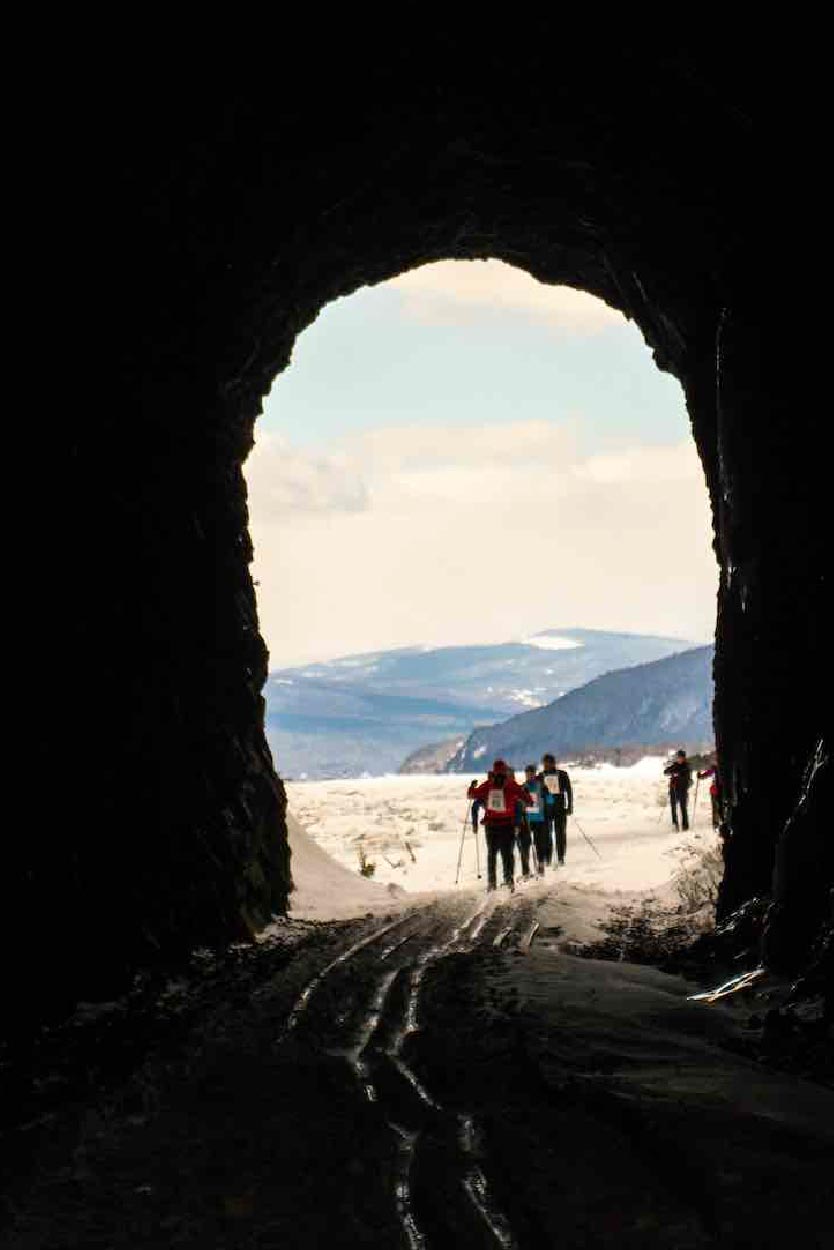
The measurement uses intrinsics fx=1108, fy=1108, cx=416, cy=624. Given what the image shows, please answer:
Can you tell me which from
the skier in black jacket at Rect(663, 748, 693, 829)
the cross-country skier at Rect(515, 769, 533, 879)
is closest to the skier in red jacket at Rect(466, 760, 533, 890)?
the cross-country skier at Rect(515, 769, 533, 879)

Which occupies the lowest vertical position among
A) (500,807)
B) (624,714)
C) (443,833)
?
(443,833)

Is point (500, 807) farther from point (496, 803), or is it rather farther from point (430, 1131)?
point (430, 1131)

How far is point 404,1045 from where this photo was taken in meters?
7.12

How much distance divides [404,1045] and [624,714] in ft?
535

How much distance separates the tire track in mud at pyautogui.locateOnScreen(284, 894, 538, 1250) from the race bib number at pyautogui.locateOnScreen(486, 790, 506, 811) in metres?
3.37

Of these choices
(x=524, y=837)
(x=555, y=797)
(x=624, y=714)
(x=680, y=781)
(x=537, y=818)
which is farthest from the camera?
(x=624, y=714)

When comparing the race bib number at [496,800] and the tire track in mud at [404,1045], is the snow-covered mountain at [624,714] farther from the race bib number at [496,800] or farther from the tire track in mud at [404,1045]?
the tire track in mud at [404,1045]

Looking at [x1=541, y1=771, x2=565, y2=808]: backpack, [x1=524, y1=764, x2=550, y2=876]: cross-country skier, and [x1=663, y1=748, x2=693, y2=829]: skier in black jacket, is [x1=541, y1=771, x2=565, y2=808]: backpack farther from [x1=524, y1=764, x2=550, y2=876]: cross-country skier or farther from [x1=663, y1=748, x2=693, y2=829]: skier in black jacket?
[x1=663, y1=748, x2=693, y2=829]: skier in black jacket

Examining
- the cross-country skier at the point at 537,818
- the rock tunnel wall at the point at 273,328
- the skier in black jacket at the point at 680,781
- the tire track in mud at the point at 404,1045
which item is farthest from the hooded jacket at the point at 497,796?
the skier in black jacket at the point at 680,781

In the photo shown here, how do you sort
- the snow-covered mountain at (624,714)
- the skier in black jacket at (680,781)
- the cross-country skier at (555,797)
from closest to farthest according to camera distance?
the cross-country skier at (555,797) < the skier in black jacket at (680,781) < the snow-covered mountain at (624,714)

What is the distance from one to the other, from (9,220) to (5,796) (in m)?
4.48

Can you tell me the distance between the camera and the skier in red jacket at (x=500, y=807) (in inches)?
709

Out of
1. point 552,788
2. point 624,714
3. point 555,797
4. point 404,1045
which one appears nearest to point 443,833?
point 555,797

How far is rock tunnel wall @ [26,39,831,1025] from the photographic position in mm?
9758
